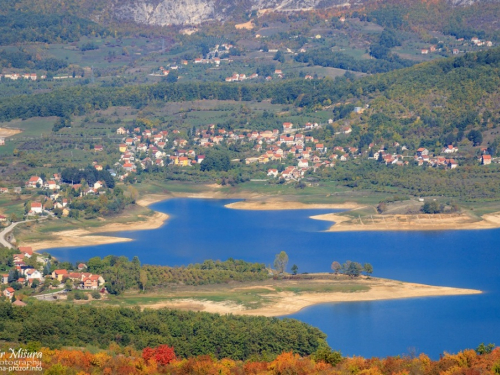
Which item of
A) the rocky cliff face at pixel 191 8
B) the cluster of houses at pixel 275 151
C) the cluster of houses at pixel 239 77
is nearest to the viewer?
the cluster of houses at pixel 275 151

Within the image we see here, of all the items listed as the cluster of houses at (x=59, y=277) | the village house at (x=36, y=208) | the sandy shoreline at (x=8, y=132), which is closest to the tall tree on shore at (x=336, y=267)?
the cluster of houses at (x=59, y=277)

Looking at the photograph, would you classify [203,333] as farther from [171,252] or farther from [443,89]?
[443,89]

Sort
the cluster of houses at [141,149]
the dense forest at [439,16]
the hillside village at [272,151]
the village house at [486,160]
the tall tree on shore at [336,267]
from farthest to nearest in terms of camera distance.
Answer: the dense forest at [439,16], the cluster of houses at [141,149], the hillside village at [272,151], the village house at [486,160], the tall tree on shore at [336,267]

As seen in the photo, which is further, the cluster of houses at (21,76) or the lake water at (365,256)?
the cluster of houses at (21,76)

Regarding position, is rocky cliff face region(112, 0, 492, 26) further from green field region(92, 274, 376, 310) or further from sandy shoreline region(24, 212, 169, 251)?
green field region(92, 274, 376, 310)

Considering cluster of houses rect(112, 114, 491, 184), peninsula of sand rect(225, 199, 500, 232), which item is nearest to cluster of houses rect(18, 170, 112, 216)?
cluster of houses rect(112, 114, 491, 184)

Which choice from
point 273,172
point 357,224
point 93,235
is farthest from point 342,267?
point 273,172

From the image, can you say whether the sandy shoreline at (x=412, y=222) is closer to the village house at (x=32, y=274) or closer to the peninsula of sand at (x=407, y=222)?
the peninsula of sand at (x=407, y=222)

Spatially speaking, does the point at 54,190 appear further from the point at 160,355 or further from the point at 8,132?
the point at 160,355

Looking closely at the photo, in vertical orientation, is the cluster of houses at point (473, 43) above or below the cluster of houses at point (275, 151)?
above
